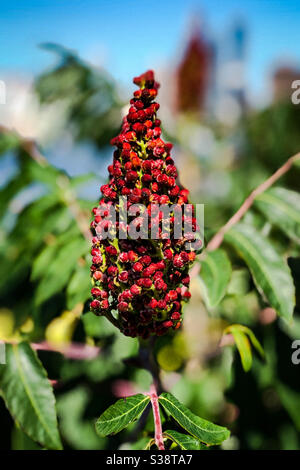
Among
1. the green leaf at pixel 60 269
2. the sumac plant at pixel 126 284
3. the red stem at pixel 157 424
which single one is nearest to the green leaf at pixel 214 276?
the sumac plant at pixel 126 284

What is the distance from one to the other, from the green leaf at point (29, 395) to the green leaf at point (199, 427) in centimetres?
28

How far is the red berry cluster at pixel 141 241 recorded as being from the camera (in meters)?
0.95

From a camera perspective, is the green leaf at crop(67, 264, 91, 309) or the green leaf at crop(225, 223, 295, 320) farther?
the green leaf at crop(67, 264, 91, 309)

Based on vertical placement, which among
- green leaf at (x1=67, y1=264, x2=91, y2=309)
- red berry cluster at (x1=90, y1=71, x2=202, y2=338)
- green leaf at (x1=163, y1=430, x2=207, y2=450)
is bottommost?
green leaf at (x1=163, y1=430, x2=207, y2=450)

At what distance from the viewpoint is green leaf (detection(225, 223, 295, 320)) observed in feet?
3.42

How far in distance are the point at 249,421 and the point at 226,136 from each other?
13.8ft

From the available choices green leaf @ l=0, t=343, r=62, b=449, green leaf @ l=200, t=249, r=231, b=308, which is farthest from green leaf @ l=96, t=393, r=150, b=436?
green leaf @ l=200, t=249, r=231, b=308

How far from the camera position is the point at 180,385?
171cm

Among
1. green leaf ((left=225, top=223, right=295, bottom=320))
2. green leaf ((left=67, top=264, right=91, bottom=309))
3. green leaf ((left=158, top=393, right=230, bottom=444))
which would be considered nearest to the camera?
green leaf ((left=158, top=393, right=230, bottom=444))

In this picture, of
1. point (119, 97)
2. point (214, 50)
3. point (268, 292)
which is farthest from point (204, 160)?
point (214, 50)

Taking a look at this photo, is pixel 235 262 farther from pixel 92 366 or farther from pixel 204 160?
pixel 204 160

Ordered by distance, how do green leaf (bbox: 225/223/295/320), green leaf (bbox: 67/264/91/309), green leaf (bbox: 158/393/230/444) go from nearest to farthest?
green leaf (bbox: 158/393/230/444) < green leaf (bbox: 225/223/295/320) < green leaf (bbox: 67/264/91/309)

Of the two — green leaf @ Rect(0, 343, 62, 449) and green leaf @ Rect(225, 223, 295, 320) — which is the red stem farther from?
green leaf @ Rect(225, 223, 295, 320)

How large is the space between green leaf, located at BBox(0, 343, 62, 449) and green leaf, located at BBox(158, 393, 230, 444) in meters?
0.28
